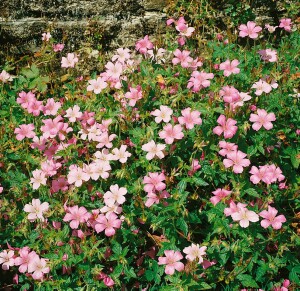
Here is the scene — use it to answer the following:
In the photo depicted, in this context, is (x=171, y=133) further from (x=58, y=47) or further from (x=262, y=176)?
(x=58, y=47)

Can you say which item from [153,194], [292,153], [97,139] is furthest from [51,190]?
[292,153]

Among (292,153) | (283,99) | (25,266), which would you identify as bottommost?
(25,266)

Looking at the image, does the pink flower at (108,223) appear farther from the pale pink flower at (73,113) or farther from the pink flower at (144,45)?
the pink flower at (144,45)

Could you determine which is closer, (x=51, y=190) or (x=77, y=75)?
(x=51, y=190)

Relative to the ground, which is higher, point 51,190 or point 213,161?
point 213,161

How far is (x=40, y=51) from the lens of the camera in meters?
3.81

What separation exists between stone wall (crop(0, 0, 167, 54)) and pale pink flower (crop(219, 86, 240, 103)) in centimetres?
138

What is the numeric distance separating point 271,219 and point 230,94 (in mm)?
786

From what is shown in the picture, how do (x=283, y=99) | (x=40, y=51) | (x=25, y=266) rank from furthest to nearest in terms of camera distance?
1. (x=40, y=51)
2. (x=283, y=99)
3. (x=25, y=266)

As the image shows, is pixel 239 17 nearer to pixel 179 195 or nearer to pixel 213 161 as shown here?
pixel 213 161

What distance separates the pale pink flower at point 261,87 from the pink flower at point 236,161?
1.73ft

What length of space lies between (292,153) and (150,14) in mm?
1833

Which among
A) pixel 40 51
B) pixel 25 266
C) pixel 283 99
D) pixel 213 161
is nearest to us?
pixel 25 266

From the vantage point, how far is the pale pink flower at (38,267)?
232 centimetres
